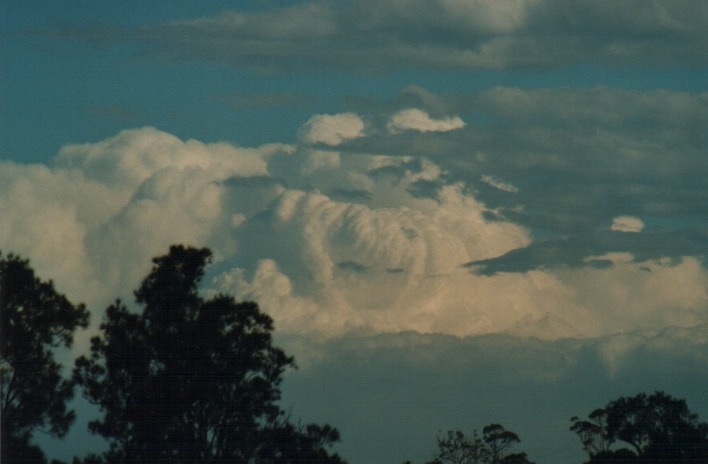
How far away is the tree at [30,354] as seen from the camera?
173 feet

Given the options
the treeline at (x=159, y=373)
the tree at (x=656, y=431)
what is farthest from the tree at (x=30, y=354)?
the tree at (x=656, y=431)

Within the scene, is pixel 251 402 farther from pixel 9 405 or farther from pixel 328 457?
pixel 9 405

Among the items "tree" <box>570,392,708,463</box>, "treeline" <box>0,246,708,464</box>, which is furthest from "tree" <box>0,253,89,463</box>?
"tree" <box>570,392,708,463</box>

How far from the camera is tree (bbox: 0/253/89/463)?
5278 centimetres

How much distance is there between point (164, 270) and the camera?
55938 millimetres

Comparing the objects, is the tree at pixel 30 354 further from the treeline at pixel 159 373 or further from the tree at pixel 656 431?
the tree at pixel 656 431

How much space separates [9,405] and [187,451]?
822 centimetres

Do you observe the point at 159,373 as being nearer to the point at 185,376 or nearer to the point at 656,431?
the point at 185,376

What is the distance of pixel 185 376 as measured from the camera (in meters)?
54.4

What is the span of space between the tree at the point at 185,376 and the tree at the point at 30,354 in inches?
55.1

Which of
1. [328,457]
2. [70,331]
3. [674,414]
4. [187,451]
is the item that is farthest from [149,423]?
[674,414]

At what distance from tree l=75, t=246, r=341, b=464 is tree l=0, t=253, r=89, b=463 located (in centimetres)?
140

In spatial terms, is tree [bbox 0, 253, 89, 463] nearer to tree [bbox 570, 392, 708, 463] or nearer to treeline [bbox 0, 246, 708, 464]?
treeline [bbox 0, 246, 708, 464]

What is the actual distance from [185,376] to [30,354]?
7.06 metres
